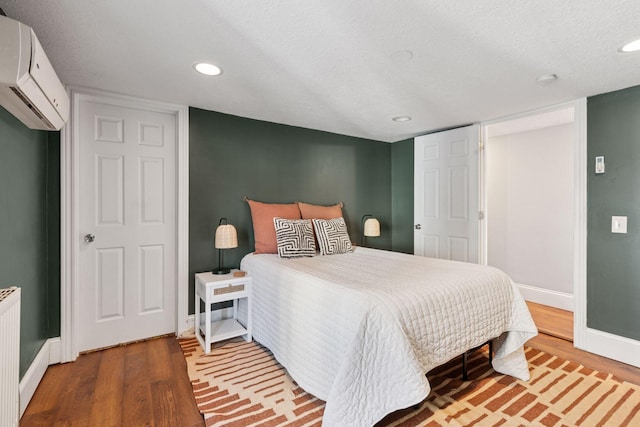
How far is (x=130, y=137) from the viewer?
265cm

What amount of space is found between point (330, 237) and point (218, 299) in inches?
45.8

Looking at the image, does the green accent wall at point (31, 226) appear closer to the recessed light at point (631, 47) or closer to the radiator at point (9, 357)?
the radiator at point (9, 357)

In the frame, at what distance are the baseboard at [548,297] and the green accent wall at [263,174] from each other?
72.8 inches

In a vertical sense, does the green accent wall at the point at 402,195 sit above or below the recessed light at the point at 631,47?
below

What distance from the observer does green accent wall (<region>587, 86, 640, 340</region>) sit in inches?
92.5

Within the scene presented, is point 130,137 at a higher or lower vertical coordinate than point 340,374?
higher

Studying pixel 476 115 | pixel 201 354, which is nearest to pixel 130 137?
pixel 201 354

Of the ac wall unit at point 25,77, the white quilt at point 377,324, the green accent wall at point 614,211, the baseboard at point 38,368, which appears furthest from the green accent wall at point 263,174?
the green accent wall at point 614,211

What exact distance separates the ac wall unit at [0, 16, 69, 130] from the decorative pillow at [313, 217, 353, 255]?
83.4 inches

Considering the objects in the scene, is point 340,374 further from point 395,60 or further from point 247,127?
point 247,127

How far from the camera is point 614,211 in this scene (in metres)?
2.44

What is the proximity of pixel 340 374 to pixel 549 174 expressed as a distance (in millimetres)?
3579

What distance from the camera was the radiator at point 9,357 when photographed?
3.91ft

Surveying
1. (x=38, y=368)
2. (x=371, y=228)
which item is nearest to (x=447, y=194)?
(x=371, y=228)
